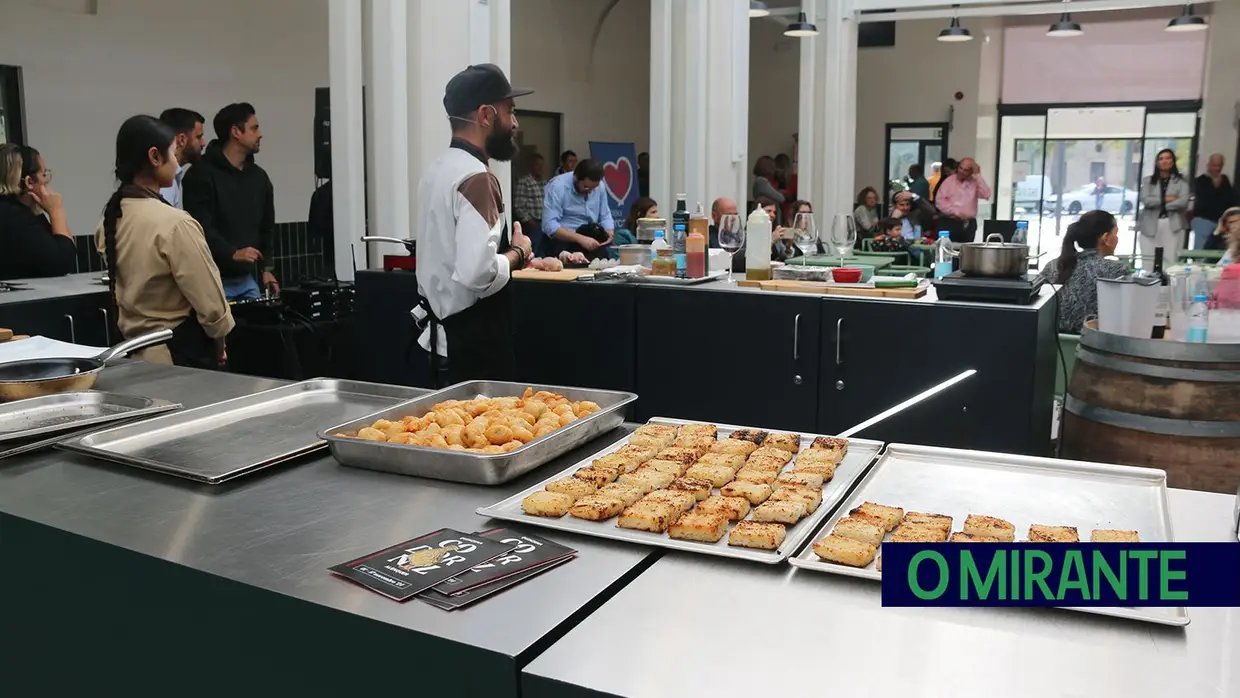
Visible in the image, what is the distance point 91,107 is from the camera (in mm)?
6758

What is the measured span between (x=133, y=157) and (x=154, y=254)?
32 centimetres

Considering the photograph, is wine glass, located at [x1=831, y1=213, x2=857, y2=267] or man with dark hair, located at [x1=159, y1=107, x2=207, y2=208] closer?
wine glass, located at [x1=831, y1=213, x2=857, y2=267]

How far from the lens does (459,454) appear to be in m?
1.59

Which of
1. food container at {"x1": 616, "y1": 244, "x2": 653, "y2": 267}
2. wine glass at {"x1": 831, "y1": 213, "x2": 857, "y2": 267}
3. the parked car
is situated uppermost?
the parked car

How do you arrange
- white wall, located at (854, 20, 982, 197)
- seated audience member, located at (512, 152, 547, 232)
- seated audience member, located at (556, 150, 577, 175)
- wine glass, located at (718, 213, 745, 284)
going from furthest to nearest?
white wall, located at (854, 20, 982, 197) < seated audience member, located at (556, 150, 577, 175) < seated audience member, located at (512, 152, 547, 232) < wine glass, located at (718, 213, 745, 284)

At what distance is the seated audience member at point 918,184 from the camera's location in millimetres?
13539

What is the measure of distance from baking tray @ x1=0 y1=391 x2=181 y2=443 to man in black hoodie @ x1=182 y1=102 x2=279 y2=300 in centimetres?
274

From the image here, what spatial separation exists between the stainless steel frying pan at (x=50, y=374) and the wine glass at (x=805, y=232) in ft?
8.94

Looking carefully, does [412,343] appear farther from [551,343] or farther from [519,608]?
[519,608]

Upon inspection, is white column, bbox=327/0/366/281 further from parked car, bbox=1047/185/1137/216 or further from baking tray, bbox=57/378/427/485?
parked car, bbox=1047/185/1137/216

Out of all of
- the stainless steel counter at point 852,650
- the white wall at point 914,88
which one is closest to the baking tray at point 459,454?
the stainless steel counter at point 852,650

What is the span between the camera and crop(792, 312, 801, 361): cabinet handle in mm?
3926

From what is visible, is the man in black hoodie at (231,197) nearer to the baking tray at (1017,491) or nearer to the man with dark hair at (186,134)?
Result: the man with dark hair at (186,134)

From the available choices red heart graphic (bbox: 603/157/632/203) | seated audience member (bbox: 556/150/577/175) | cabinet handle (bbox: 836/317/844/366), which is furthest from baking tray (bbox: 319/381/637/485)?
red heart graphic (bbox: 603/157/632/203)
